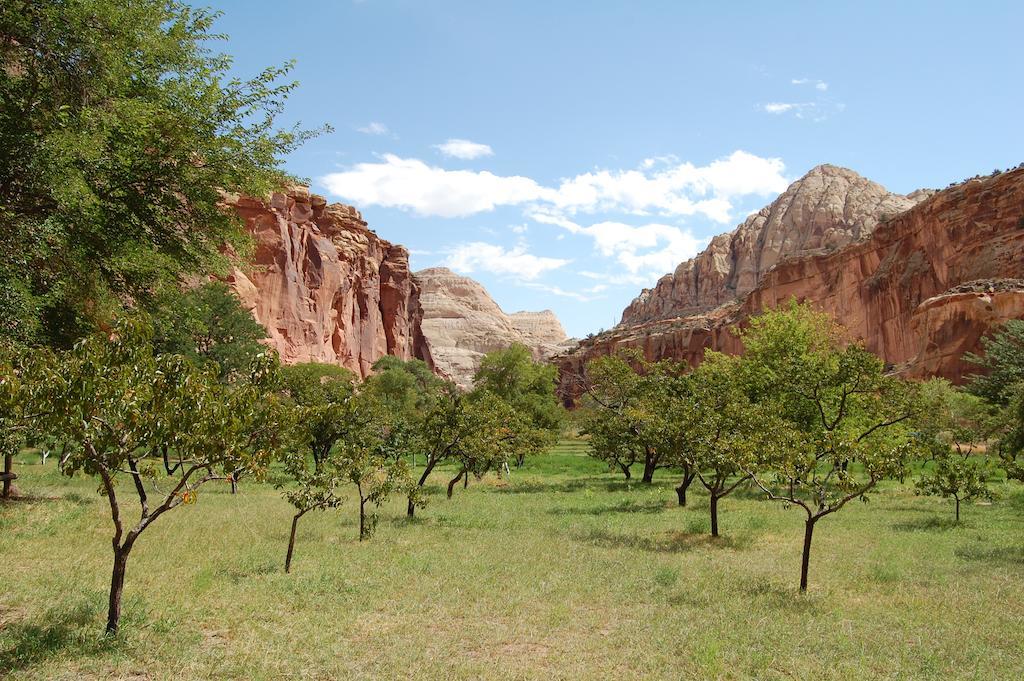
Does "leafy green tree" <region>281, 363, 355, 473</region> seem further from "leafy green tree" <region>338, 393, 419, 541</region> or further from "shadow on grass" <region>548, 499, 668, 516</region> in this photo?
"shadow on grass" <region>548, 499, 668, 516</region>

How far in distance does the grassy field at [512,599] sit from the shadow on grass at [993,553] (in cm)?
9

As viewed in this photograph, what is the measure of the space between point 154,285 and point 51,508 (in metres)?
10.9

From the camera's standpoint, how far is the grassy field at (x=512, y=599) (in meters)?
→ 7.24

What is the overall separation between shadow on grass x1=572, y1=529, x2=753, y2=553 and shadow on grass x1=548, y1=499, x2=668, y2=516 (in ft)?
12.7

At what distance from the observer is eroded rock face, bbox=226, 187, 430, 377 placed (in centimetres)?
6706

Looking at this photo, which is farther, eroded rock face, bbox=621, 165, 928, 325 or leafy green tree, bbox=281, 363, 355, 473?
eroded rock face, bbox=621, 165, 928, 325

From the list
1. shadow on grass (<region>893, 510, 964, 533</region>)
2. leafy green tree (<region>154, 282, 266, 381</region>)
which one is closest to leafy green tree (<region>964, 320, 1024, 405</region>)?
shadow on grass (<region>893, 510, 964, 533</region>)

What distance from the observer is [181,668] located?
22.7 feet

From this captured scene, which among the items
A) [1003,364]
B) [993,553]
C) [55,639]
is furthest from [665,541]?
[1003,364]

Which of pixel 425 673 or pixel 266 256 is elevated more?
pixel 266 256

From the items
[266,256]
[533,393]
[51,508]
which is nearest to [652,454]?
[51,508]

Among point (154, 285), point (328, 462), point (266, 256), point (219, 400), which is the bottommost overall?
point (328, 462)

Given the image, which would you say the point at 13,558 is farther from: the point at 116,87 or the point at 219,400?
the point at 116,87

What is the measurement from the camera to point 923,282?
67.8 metres
